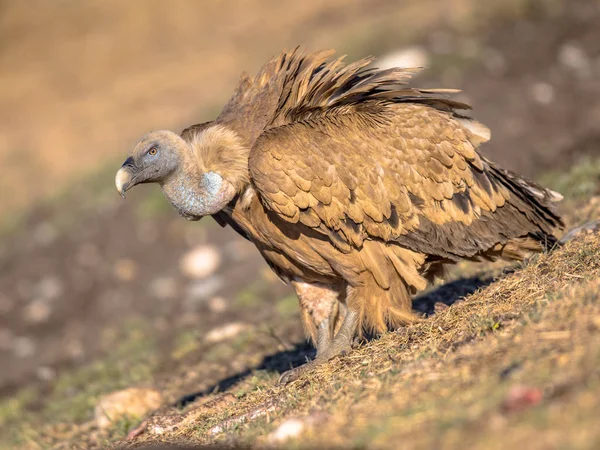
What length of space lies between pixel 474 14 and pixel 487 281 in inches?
352

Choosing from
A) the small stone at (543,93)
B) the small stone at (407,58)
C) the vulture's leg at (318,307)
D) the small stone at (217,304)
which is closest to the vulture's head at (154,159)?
the vulture's leg at (318,307)

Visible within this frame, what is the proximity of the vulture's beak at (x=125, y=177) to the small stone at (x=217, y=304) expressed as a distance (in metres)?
4.69

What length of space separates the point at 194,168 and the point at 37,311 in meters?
7.33

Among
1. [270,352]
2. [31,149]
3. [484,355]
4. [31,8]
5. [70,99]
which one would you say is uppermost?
[31,8]

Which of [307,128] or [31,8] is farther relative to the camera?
[31,8]

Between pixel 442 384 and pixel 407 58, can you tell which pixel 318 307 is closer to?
pixel 442 384

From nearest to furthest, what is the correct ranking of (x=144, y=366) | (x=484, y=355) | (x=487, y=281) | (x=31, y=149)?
(x=484, y=355), (x=487, y=281), (x=144, y=366), (x=31, y=149)

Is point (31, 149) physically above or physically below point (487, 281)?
above

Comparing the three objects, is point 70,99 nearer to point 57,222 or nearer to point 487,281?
point 57,222

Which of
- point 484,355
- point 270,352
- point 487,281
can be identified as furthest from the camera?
point 270,352

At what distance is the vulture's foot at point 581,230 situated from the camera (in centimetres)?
703

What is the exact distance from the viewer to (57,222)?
14203 millimetres

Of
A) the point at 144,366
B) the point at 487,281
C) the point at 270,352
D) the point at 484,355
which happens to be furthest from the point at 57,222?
the point at 484,355

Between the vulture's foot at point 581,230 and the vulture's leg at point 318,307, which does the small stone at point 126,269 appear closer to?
the vulture's leg at point 318,307
